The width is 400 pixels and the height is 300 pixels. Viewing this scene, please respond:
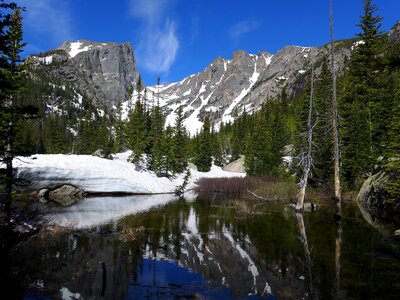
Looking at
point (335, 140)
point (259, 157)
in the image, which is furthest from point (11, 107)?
point (259, 157)

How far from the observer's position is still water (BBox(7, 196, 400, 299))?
28.4 ft

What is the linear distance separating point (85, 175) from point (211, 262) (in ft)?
97.6

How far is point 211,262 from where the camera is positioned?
11.7 metres

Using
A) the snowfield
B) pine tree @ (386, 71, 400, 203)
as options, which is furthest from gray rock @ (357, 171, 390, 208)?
the snowfield

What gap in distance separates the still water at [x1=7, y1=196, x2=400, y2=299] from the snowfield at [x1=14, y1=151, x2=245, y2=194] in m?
19.1

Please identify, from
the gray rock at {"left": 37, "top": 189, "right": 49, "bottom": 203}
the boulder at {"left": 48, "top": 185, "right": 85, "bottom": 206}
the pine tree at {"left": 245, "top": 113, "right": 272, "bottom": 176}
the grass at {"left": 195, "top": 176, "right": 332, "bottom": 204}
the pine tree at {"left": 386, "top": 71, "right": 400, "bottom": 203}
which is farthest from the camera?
the pine tree at {"left": 245, "top": 113, "right": 272, "bottom": 176}

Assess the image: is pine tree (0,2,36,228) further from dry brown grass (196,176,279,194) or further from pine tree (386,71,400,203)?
dry brown grass (196,176,279,194)

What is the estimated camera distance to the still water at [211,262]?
28.4 feet

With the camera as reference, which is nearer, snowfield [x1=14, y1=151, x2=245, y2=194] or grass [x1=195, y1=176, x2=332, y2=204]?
grass [x1=195, y1=176, x2=332, y2=204]

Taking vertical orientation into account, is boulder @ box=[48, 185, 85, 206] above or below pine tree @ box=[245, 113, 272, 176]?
below

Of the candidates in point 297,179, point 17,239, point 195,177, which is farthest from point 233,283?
point 195,177

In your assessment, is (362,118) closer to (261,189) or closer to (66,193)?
(261,189)

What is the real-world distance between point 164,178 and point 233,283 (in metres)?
40.5

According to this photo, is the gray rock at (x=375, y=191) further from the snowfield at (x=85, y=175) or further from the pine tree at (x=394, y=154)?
the snowfield at (x=85, y=175)
